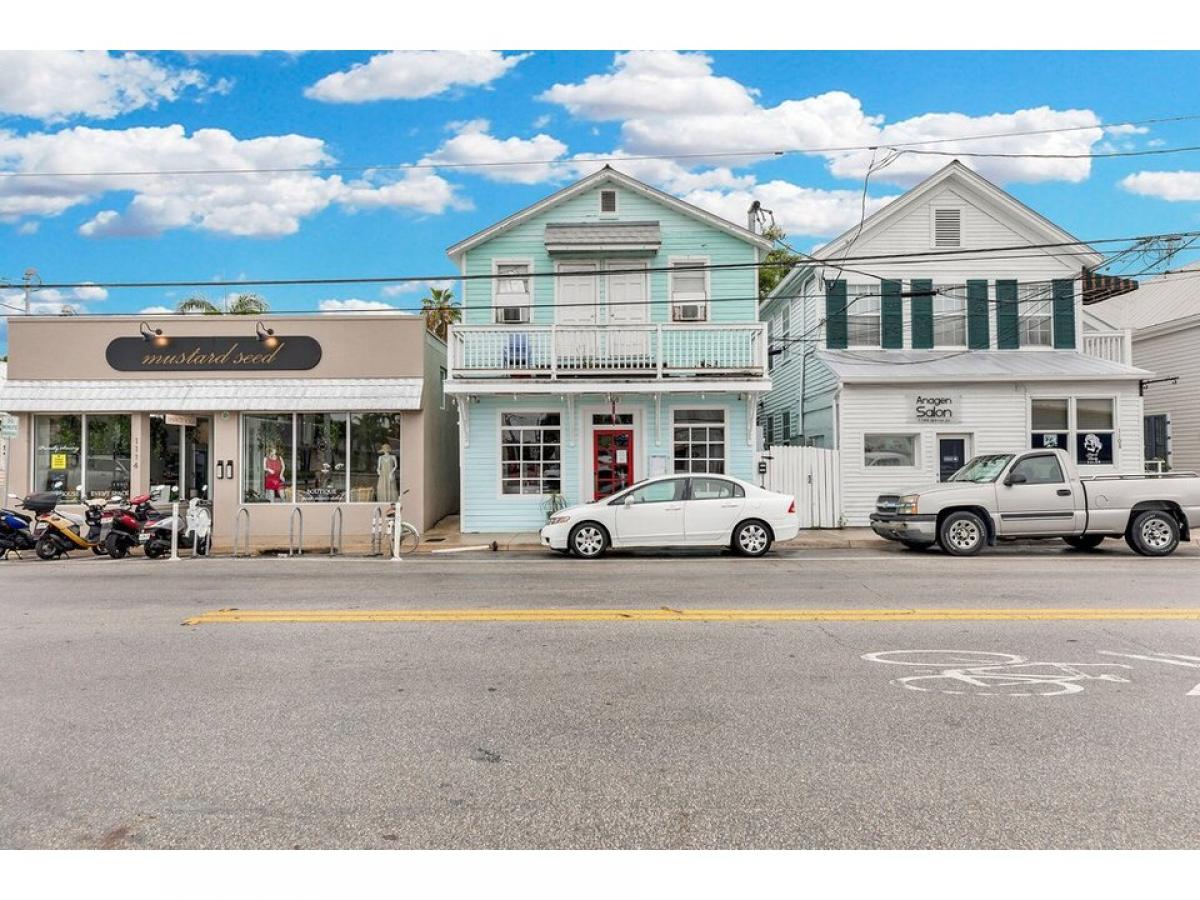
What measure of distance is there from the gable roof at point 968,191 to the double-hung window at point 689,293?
341 cm

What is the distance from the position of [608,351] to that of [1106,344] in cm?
1303

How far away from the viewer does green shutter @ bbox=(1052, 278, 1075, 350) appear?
20.3m

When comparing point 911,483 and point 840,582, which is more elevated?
point 911,483

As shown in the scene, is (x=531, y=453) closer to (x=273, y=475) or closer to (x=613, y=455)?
(x=613, y=455)

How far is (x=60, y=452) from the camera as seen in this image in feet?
61.5

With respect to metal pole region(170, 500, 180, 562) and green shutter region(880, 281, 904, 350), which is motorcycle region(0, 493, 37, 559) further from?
green shutter region(880, 281, 904, 350)

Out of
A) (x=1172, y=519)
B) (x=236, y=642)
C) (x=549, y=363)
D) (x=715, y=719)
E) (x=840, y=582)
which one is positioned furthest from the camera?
(x=549, y=363)

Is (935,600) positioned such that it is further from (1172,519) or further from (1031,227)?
(1031,227)

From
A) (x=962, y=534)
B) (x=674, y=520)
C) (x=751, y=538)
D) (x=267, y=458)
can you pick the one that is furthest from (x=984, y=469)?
(x=267, y=458)

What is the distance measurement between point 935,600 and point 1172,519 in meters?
8.04

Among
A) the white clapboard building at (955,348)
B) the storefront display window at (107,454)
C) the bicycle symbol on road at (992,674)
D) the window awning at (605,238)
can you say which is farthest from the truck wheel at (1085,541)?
the storefront display window at (107,454)

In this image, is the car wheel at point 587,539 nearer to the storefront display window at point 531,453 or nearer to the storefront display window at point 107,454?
the storefront display window at point 531,453

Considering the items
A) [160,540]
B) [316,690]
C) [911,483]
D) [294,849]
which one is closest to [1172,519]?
[911,483]

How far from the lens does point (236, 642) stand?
7336 millimetres
